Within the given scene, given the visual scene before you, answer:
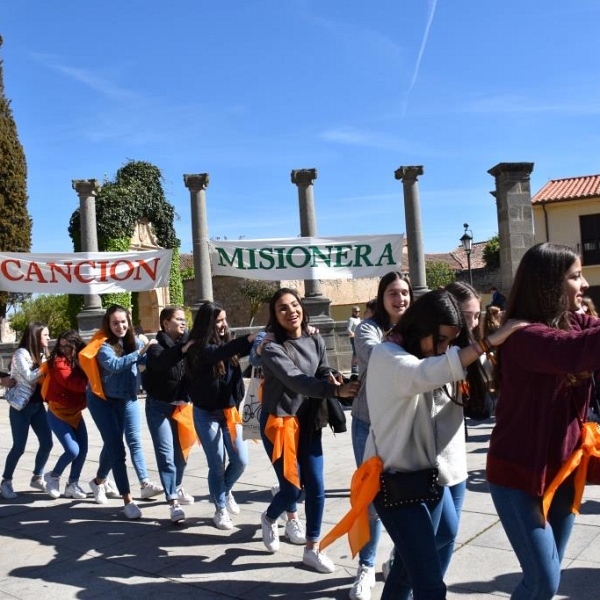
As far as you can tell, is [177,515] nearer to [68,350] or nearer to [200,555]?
[200,555]

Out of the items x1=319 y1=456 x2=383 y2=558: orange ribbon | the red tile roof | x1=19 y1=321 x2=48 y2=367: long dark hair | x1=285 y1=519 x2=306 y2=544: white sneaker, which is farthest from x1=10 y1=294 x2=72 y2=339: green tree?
x1=319 y1=456 x2=383 y2=558: orange ribbon

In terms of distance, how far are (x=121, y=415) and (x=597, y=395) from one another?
392cm

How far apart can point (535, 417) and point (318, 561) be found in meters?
2.28

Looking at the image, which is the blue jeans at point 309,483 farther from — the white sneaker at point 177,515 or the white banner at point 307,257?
the white banner at point 307,257

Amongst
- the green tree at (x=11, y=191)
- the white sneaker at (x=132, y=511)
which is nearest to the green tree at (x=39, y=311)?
the green tree at (x=11, y=191)

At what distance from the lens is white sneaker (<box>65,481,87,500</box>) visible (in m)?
6.59

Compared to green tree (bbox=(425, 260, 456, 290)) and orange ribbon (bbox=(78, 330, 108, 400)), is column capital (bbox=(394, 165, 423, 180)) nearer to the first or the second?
orange ribbon (bbox=(78, 330, 108, 400))

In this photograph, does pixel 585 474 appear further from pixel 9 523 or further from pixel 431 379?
pixel 9 523

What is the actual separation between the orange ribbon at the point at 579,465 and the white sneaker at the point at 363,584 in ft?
5.16

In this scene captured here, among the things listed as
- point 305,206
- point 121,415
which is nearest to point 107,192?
point 305,206

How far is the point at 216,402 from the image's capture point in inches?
211

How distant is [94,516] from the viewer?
598 cm

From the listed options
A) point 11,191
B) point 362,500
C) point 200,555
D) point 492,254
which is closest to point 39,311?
point 11,191

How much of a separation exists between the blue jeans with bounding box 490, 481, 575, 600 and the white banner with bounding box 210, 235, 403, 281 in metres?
12.4
